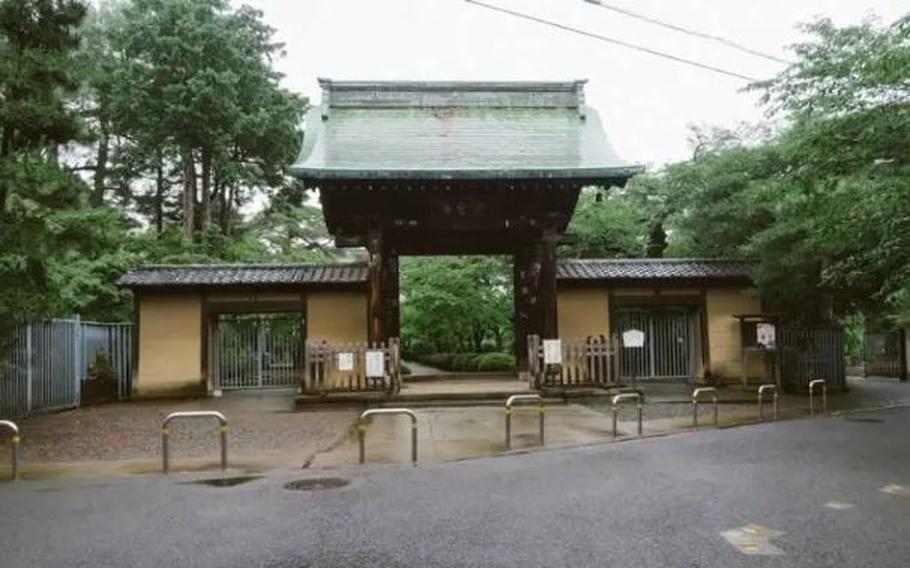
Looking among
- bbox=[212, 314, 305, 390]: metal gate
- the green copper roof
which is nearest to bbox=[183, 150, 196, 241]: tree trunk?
bbox=[212, 314, 305, 390]: metal gate

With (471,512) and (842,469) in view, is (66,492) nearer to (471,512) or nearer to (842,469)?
(471,512)

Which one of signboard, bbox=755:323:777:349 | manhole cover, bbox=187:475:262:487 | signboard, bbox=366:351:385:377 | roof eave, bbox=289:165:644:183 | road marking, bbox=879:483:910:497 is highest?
roof eave, bbox=289:165:644:183

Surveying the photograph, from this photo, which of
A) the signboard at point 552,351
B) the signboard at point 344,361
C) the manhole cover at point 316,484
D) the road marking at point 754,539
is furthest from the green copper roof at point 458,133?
the road marking at point 754,539

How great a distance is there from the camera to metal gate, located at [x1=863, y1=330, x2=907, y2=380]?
25.2 meters

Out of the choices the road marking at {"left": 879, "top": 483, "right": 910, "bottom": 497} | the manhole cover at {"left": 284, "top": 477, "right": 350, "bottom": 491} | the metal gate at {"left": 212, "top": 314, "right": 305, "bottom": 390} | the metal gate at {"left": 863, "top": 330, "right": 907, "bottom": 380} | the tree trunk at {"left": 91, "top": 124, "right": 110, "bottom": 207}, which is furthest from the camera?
the tree trunk at {"left": 91, "top": 124, "right": 110, "bottom": 207}

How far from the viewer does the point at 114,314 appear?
24281mm

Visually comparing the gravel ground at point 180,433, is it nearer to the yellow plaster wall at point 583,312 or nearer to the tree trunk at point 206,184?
the yellow plaster wall at point 583,312

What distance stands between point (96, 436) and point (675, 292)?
15737mm

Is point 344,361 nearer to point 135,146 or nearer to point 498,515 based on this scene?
point 498,515

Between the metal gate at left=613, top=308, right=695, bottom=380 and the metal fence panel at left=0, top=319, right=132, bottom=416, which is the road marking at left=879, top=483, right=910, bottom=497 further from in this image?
the metal gate at left=613, top=308, right=695, bottom=380

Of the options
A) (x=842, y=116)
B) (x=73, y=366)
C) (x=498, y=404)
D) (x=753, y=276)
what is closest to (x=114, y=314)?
(x=73, y=366)

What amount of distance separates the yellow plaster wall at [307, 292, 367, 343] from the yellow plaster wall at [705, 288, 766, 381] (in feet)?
33.4

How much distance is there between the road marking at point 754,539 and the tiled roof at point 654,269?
14.6 meters

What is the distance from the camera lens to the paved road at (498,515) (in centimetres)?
542
